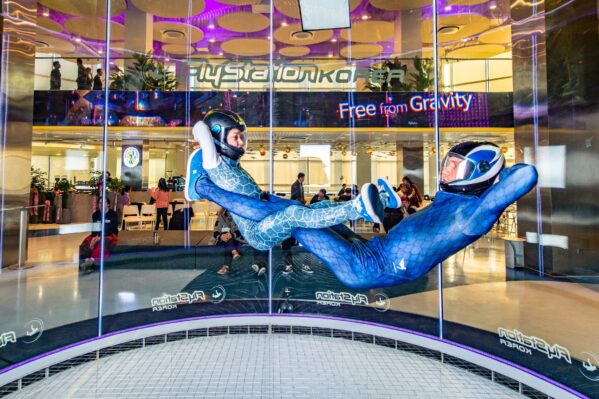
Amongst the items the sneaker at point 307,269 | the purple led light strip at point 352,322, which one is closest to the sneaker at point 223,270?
the purple led light strip at point 352,322

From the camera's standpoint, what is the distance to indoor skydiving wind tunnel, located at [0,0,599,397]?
6.36ft

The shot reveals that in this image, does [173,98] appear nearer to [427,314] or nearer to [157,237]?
[157,237]

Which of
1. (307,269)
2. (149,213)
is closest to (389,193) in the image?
(307,269)

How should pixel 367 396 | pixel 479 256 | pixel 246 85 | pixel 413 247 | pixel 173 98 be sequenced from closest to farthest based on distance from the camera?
pixel 413 247, pixel 367 396, pixel 479 256, pixel 246 85, pixel 173 98

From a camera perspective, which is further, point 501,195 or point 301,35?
point 301,35

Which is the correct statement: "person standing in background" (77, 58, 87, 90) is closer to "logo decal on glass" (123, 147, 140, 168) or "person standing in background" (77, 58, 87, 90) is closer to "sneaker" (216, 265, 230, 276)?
"logo decal on glass" (123, 147, 140, 168)

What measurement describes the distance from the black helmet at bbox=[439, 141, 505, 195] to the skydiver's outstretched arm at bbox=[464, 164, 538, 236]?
114 millimetres

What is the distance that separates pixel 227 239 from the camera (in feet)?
15.8

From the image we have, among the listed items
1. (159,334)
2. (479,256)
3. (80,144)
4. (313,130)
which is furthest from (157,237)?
(80,144)

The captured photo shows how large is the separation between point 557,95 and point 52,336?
19.3ft

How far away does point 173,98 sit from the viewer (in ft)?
28.6

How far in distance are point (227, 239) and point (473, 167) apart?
358 centimetres

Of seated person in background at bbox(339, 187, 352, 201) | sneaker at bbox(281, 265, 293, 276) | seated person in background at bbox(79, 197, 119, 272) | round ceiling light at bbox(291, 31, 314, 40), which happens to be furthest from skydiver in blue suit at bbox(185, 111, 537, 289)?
round ceiling light at bbox(291, 31, 314, 40)

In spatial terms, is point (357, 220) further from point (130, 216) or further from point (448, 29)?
point (448, 29)
